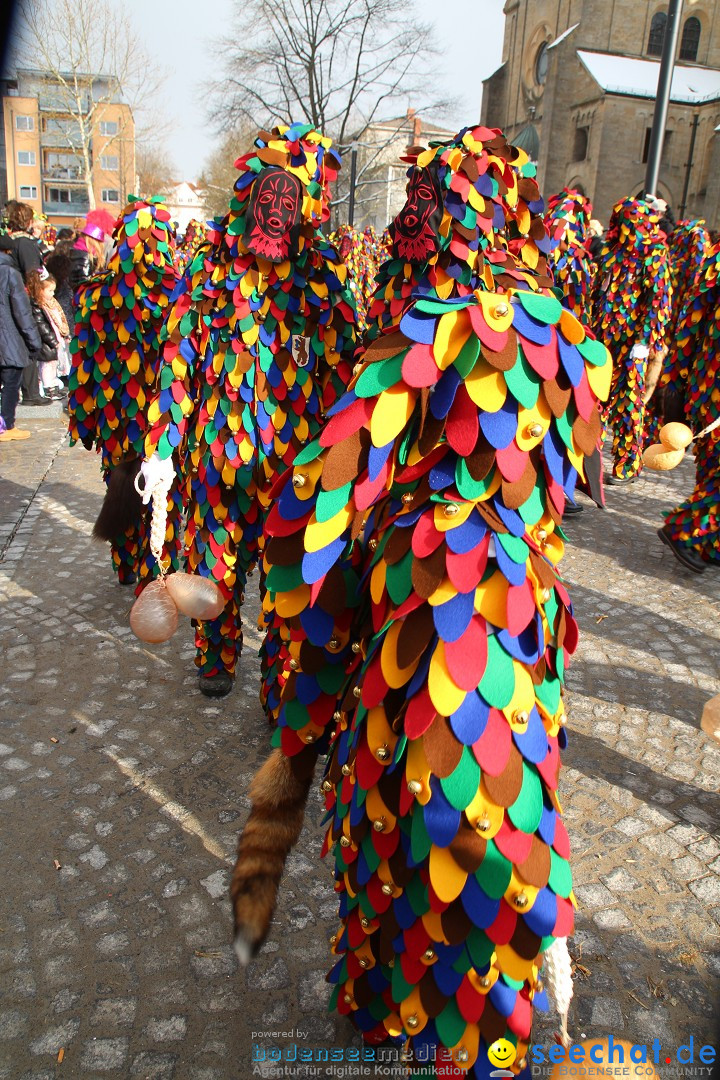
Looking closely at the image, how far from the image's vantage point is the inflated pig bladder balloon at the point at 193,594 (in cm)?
250

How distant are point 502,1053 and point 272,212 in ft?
8.34

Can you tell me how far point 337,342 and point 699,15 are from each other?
40.2 m

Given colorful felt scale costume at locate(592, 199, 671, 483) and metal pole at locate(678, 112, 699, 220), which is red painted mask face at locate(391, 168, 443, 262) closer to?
colorful felt scale costume at locate(592, 199, 671, 483)

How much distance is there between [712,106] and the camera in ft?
95.6

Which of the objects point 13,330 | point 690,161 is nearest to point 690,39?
point 690,161

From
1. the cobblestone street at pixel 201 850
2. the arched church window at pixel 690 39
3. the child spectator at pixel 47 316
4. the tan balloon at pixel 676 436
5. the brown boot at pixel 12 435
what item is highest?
the arched church window at pixel 690 39

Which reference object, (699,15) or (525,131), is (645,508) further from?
(699,15)

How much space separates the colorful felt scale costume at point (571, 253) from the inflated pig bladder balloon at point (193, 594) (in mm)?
4225

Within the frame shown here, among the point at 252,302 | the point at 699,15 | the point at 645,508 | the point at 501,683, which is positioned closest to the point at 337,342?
the point at 252,302

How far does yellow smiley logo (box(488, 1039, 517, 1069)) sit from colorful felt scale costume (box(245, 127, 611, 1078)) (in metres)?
0.01

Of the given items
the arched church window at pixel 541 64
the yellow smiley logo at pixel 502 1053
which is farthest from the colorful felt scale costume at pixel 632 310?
the arched church window at pixel 541 64

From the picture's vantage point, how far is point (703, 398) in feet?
16.3

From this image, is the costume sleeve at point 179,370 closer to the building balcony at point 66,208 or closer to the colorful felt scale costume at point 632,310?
the colorful felt scale costume at point 632,310

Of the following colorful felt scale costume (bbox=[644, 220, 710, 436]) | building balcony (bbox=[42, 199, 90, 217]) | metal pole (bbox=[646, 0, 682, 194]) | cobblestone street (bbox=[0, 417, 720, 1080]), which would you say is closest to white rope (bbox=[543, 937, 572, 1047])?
cobblestone street (bbox=[0, 417, 720, 1080])
